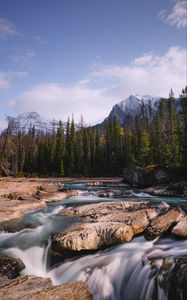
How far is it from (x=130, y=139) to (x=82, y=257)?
6621cm

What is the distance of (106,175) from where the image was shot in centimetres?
7756

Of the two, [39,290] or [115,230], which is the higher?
[115,230]

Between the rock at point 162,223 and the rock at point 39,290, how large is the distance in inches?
245

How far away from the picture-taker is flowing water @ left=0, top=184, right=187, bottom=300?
10.2 m

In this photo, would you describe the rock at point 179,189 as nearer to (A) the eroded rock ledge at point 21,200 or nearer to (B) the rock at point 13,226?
(A) the eroded rock ledge at point 21,200

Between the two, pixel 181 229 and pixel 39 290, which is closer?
pixel 39 290

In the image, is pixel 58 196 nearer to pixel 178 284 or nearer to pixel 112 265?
pixel 112 265

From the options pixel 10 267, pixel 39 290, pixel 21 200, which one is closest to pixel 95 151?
pixel 21 200

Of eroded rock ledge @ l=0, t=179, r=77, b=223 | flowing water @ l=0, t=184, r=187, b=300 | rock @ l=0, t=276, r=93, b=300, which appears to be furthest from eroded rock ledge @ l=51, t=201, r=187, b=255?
eroded rock ledge @ l=0, t=179, r=77, b=223

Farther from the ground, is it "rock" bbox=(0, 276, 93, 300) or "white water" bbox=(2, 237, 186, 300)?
"rock" bbox=(0, 276, 93, 300)

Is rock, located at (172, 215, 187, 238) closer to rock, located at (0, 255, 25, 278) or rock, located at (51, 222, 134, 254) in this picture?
rock, located at (51, 222, 134, 254)

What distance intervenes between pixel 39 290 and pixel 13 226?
32.3ft

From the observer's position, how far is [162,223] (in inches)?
567

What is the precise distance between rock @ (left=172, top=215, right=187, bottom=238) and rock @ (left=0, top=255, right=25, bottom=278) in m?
7.53
